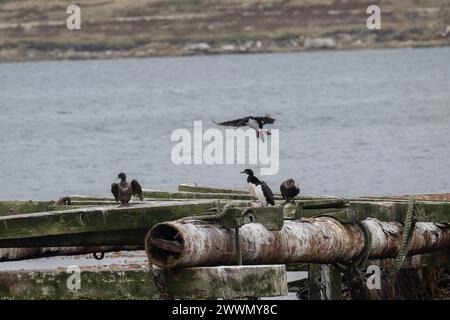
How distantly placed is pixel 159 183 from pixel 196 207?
3156 cm

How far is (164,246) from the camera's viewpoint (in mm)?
14695

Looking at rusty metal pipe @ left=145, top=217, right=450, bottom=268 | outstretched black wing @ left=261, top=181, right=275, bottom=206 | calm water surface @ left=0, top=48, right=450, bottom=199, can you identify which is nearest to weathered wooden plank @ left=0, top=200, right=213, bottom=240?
rusty metal pipe @ left=145, top=217, right=450, bottom=268

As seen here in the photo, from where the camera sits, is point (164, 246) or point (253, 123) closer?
point (164, 246)

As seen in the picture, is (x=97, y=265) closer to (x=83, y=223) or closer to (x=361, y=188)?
(x=83, y=223)

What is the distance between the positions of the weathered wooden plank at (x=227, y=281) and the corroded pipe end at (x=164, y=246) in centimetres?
15

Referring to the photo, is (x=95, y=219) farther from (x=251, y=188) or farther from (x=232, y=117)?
(x=232, y=117)

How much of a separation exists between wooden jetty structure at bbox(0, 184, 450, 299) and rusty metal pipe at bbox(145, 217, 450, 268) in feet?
0.04

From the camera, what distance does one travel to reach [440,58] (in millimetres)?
168500

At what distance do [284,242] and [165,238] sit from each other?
1846 millimetres

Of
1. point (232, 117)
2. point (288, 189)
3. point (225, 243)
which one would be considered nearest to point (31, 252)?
point (288, 189)

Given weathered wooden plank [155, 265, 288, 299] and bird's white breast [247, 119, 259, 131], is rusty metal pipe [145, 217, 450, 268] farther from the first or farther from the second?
bird's white breast [247, 119, 259, 131]

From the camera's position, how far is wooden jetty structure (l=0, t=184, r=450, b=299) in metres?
14.8

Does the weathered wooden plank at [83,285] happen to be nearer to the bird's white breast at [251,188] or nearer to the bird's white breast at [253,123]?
the bird's white breast at [251,188]
